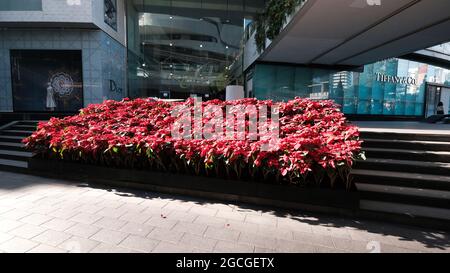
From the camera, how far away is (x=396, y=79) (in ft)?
56.4

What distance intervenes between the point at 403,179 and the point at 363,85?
13785 mm

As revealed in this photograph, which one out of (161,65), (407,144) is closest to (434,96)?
(407,144)

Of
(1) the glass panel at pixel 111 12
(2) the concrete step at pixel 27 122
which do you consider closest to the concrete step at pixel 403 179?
(2) the concrete step at pixel 27 122

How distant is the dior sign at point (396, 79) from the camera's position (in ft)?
54.2

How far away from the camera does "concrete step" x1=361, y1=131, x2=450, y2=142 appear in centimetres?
471

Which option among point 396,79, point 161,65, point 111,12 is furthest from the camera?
point 396,79

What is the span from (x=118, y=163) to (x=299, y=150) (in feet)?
10.7

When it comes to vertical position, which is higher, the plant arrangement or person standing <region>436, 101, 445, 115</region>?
the plant arrangement

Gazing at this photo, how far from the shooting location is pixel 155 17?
14852 millimetres

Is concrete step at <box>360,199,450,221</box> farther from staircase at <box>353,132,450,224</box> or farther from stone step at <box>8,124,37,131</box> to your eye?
stone step at <box>8,124,37,131</box>

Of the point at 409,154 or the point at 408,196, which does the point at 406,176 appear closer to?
the point at 408,196

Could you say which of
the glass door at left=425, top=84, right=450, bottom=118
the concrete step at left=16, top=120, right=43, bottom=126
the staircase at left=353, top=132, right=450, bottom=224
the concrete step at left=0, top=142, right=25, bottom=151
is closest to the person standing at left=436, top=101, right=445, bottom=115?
the glass door at left=425, top=84, right=450, bottom=118
